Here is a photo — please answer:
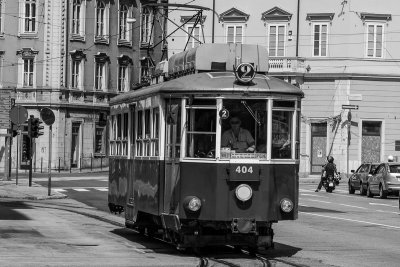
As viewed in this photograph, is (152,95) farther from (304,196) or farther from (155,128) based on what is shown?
(304,196)

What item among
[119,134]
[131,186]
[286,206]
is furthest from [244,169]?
[119,134]

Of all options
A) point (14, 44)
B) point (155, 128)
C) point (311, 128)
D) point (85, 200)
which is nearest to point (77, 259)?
point (155, 128)

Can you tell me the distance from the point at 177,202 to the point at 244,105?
1877 millimetres

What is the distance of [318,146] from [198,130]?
158 ft

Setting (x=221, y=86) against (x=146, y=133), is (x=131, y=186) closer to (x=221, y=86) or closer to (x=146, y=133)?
(x=146, y=133)

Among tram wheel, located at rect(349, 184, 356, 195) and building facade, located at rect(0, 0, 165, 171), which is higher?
building facade, located at rect(0, 0, 165, 171)

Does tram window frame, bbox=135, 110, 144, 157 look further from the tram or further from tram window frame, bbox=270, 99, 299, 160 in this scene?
tram window frame, bbox=270, 99, 299, 160

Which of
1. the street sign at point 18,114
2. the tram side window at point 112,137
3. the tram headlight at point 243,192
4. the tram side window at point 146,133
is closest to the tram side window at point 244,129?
the tram headlight at point 243,192

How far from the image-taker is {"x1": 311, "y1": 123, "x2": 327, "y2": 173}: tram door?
214 feet

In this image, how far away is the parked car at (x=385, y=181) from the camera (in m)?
44.6

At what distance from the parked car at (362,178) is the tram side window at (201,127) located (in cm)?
3058

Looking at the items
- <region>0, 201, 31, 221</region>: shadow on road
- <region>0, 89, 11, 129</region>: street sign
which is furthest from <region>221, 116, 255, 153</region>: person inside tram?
<region>0, 89, 11, 129</region>: street sign

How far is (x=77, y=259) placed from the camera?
55.4 ft

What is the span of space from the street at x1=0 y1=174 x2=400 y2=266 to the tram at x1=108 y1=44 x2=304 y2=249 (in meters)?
0.61
